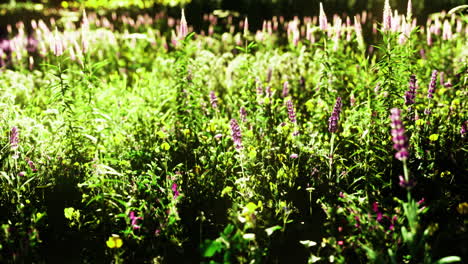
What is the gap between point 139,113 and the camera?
420cm

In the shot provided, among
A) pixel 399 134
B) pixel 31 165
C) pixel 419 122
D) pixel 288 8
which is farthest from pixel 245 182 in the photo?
pixel 288 8

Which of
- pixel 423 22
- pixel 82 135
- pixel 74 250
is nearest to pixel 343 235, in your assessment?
pixel 74 250

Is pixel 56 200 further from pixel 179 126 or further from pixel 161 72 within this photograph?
pixel 161 72

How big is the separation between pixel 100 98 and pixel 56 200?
54.8 inches

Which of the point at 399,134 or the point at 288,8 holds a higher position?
the point at 288,8

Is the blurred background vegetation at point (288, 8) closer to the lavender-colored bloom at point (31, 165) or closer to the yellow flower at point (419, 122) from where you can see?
the yellow flower at point (419, 122)

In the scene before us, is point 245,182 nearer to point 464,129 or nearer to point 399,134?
point 399,134

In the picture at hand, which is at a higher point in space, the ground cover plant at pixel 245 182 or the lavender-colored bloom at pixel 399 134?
the lavender-colored bloom at pixel 399 134

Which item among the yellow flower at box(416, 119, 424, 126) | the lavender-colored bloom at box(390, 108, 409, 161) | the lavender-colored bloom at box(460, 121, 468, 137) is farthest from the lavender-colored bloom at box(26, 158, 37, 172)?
the lavender-colored bloom at box(460, 121, 468, 137)

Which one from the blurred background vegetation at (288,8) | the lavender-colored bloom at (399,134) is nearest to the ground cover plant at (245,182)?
the lavender-colored bloom at (399,134)

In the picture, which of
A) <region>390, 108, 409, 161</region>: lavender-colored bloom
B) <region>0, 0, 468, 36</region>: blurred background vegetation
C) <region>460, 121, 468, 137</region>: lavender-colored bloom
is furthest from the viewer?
<region>0, 0, 468, 36</region>: blurred background vegetation

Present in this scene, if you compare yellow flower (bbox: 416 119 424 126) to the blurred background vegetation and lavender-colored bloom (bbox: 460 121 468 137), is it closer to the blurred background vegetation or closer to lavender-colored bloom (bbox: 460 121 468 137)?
lavender-colored bloom (bbox: 460 121 468 137)

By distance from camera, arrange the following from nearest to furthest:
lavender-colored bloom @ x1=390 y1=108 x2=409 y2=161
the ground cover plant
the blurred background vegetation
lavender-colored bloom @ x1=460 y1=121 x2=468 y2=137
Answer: lavender-colored bloom @ x1=390 y1=108 x2=409 y2=161 < the ground cover plant < lavender-colored bloom @ x1=460 y1=121 x2=468 y2=137 < the blurred background vegetation

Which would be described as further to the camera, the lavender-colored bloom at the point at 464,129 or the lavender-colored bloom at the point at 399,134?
the lavender-colored bloom at the point at 464,129
